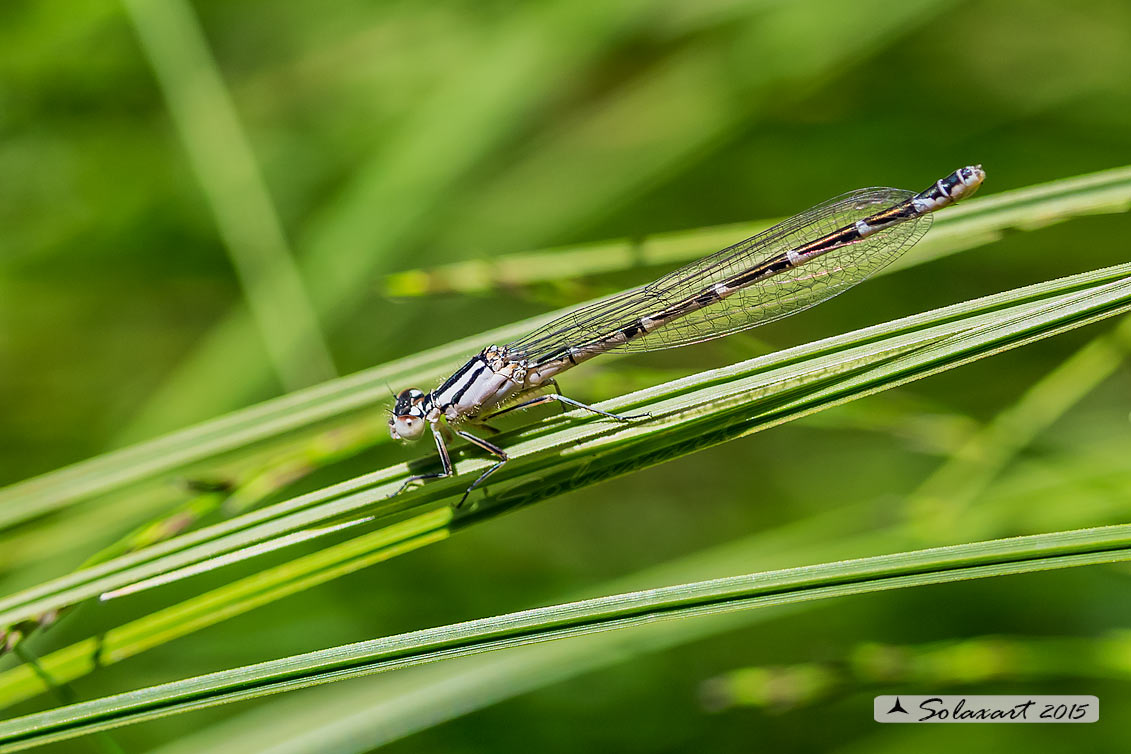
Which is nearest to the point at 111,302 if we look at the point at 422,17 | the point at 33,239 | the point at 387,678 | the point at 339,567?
the point at 33,239

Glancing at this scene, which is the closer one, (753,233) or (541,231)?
(753,233)

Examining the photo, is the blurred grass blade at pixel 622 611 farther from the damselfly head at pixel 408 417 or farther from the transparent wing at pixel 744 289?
the transparent wing at pixel 744 289

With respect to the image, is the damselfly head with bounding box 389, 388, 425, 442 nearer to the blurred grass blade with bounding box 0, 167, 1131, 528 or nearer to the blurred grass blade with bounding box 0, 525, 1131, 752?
the blurred grass blade with bounding box 0, 167, 1131, 528

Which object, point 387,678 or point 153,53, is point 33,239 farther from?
point 387,678

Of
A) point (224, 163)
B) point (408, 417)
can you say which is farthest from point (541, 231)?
point (408, 417)

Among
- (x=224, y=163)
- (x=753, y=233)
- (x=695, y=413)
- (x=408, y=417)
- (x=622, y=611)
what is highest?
(x=224, y=163)

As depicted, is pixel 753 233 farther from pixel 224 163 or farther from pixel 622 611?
pixel 224 163
